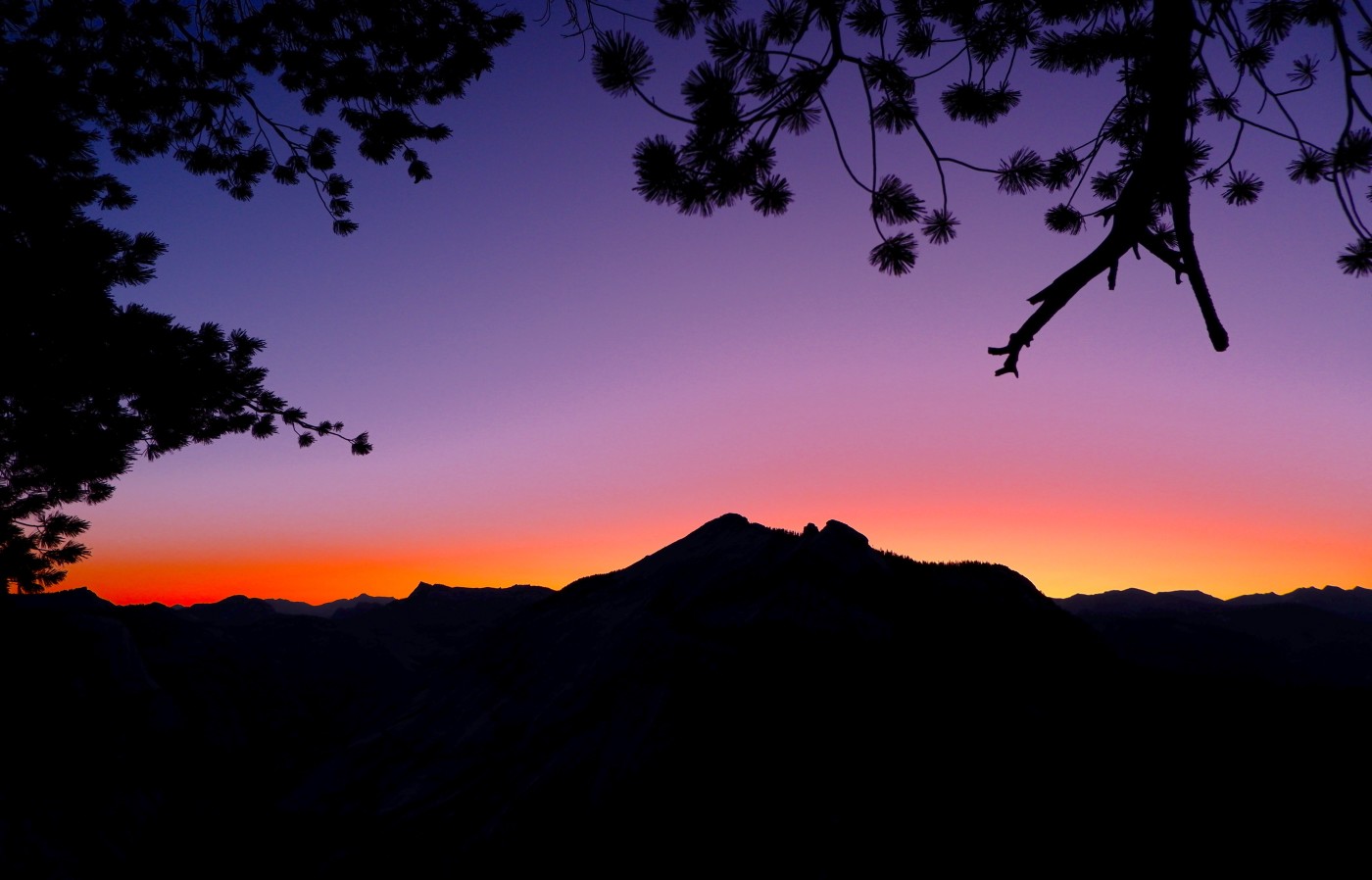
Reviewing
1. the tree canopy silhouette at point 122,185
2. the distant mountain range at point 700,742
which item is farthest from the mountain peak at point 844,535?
the tree canopy silhouette at point 122,185

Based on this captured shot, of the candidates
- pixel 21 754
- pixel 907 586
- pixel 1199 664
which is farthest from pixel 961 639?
pixel 1199 664

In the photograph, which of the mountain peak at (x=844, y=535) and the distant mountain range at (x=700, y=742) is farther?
the mountain peak at (x=844, y=535)

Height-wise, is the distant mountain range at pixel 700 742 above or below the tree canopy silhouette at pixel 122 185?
below

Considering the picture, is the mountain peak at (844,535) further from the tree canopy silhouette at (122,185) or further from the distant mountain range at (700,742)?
the tree canopy silhouette at (122,185)

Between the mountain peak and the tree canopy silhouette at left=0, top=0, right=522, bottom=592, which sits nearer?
the tree canopy silhouette at left=0, top=0, right=522, bottom=592

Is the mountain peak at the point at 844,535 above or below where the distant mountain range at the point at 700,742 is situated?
above

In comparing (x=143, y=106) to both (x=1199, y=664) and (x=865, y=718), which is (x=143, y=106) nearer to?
(x=865, y=718)

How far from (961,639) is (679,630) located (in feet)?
16.9

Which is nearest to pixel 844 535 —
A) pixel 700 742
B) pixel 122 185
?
pixel 700 742

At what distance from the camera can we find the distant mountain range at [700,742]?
7.42 m

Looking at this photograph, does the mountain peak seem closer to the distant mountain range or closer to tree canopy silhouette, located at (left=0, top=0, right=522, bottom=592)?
the distant mountain range

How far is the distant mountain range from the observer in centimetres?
742

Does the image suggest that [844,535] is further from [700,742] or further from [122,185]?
[122,185]

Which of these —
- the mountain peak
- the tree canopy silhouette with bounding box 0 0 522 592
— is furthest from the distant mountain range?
the tree canopy silhouette with bounding box 0 0 522 592
